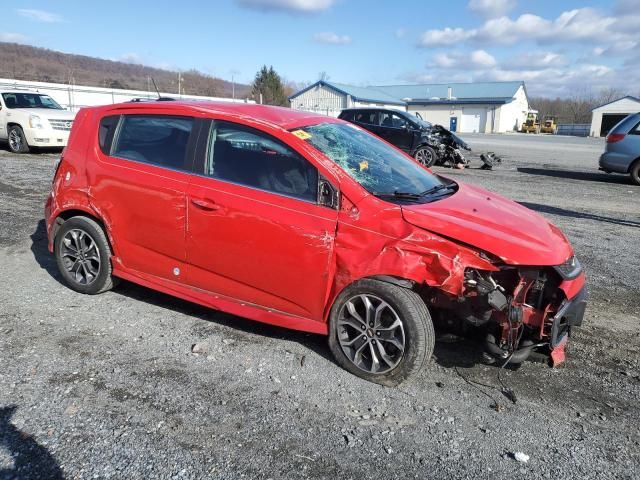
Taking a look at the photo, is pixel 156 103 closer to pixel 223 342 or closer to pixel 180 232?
pixel 180 232

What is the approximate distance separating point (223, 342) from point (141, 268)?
102cm

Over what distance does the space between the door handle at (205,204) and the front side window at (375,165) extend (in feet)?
2.78

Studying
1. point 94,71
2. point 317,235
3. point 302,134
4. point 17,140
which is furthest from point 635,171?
point 94,71

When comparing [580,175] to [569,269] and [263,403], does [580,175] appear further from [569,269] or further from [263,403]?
[263,403]

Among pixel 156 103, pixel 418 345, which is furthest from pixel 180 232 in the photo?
pixel 418 345

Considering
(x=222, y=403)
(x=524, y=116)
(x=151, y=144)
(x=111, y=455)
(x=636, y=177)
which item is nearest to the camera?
(x=111, y=455)

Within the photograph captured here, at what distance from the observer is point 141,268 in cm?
435

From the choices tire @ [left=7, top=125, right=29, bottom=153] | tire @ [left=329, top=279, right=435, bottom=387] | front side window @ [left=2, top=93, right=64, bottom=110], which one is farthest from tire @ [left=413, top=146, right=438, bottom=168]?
tire @ [left=329, top=279, right=435, bottom=387]

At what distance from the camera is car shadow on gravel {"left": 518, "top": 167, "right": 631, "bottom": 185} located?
14.2 m

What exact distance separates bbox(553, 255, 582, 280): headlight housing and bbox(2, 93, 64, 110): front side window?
15.6 m

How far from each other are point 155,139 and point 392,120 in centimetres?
1312

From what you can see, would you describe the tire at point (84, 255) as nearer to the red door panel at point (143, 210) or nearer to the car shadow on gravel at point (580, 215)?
the red door panel at point (143, 210)

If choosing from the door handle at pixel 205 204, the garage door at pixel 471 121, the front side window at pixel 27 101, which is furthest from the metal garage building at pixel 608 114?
the door handle at pixel 205 204

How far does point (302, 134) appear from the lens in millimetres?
3814
